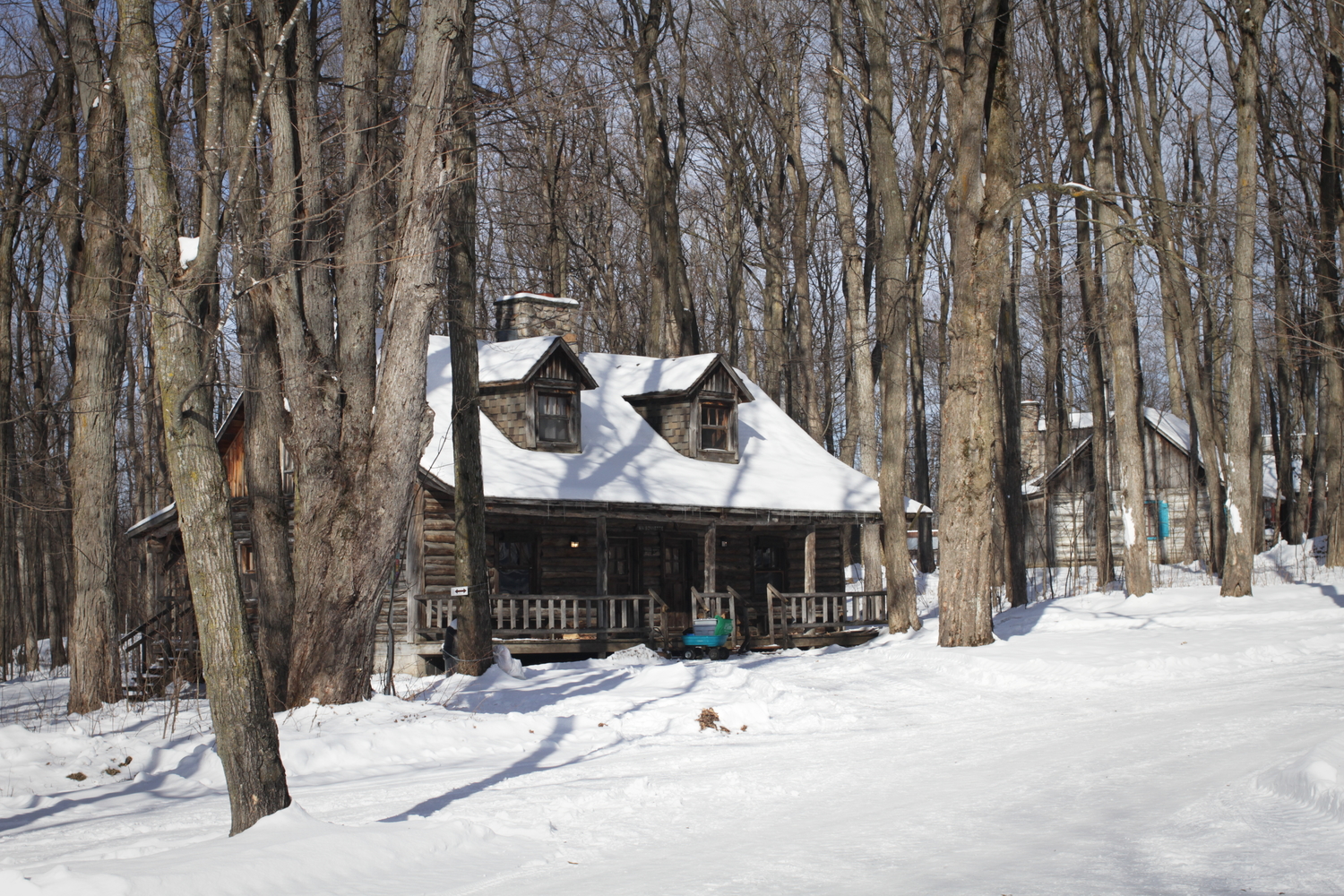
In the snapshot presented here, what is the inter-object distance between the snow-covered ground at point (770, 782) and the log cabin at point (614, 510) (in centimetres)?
630

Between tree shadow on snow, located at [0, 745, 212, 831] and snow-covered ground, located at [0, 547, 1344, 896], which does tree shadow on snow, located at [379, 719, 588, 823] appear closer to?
snow-covered ground, located at [0, 547, 1344, 896]

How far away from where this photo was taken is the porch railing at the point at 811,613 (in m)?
23.5

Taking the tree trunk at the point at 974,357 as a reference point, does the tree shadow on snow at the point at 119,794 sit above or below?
below

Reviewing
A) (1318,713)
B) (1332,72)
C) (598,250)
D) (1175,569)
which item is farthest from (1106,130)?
(598,250)

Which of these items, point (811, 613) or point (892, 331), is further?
point (811, 613)

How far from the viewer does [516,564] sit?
23109 mm

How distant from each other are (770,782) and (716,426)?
18.7 meters

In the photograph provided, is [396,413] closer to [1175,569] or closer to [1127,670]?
[1127,670]

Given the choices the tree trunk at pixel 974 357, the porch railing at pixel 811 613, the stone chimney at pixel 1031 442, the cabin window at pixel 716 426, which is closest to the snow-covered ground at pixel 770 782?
the tree trunk at pixel 974 357

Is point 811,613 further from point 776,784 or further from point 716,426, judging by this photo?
point 776,784

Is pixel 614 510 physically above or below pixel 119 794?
above

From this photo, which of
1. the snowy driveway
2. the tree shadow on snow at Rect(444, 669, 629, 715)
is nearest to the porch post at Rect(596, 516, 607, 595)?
the tree shadow on snow at Rect(444, 669, 629, 715)

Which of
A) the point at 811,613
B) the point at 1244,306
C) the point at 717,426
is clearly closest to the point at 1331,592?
the point at 1244,306

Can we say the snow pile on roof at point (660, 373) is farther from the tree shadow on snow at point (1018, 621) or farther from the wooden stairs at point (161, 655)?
the wooden stairs at point (161, 655)
